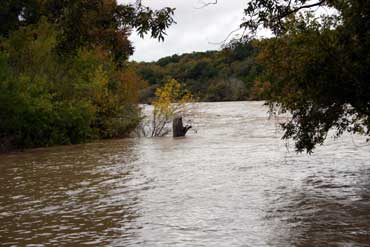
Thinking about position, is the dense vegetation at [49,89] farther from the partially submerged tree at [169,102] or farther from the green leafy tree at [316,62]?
the green leafy tree at [316,62]

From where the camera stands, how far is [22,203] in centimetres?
1297

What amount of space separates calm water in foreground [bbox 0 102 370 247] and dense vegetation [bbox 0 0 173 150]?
3622mm

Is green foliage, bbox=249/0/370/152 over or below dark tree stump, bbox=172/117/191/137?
over

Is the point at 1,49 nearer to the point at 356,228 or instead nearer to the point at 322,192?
the point at 322,192

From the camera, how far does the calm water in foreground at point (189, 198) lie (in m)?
9.45

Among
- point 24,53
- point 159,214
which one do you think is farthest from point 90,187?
point 24,53

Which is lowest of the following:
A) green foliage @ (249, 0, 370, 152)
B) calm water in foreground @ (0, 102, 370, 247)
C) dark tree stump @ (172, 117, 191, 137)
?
calm water in foreground @ (0, 102, 370, 247)

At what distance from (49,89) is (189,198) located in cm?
1796

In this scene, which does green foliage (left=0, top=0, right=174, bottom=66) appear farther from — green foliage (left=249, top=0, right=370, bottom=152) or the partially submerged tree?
the partially submerged tree

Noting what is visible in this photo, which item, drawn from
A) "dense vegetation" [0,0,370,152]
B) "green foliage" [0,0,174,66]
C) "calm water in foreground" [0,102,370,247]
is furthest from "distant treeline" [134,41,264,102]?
"green foliage" [0,0,174,66]

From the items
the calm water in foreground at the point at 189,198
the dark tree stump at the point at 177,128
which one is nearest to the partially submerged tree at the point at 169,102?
the dark tree stump at the point at 177,128

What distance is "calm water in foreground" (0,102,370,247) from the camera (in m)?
9.45

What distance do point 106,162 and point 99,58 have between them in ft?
52.9

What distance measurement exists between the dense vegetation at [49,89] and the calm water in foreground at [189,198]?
11.9 feet
